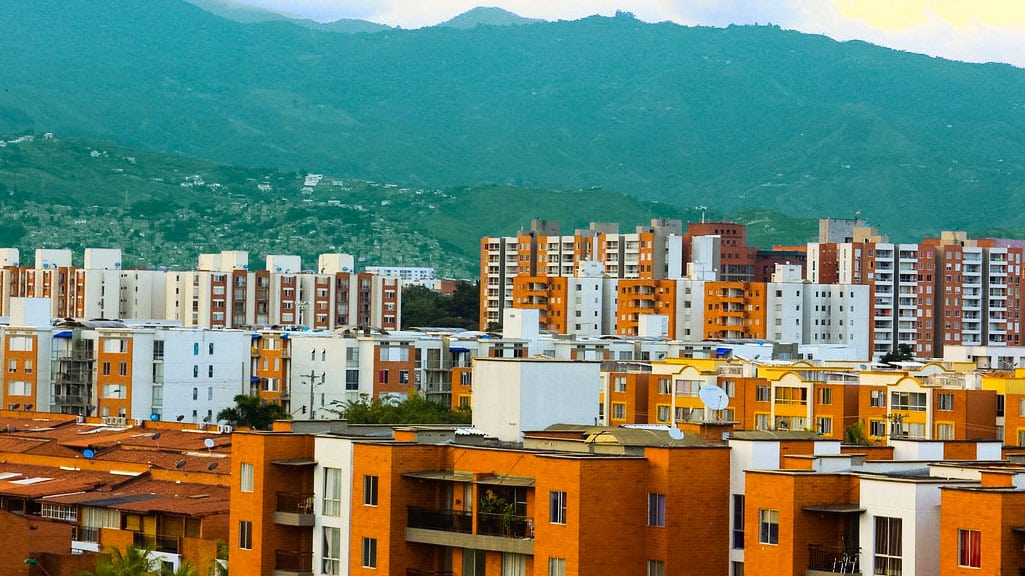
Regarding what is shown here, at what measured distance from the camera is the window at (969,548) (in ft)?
78.3

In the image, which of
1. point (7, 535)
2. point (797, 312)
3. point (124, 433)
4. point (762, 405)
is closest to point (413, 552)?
point (7, 535)

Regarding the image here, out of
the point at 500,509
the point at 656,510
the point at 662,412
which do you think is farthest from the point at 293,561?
the point at 662,412

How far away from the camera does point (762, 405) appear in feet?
225

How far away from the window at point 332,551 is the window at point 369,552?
0.72 m

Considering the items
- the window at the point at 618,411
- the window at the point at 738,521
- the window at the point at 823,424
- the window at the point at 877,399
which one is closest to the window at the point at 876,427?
the window at the point at 877,399

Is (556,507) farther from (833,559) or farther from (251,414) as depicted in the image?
(251,414)

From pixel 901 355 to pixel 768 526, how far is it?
105768mm

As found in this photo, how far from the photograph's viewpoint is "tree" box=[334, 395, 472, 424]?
6962 centimetres

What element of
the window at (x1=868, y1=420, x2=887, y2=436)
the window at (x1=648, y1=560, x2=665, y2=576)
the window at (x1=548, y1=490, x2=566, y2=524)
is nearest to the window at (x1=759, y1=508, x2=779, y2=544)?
the window at (x1=648, y1=560, x2=665, y2=576)

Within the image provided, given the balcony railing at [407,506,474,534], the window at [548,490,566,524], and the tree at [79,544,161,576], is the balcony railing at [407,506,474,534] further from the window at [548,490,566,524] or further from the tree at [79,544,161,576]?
the tree at [79,544,161,576]

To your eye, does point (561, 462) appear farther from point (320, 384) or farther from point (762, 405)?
point (320, 384)

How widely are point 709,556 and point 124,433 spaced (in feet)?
118

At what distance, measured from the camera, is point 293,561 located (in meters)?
33.8

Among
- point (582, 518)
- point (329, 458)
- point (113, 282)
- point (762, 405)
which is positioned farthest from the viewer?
point (113, 282)
